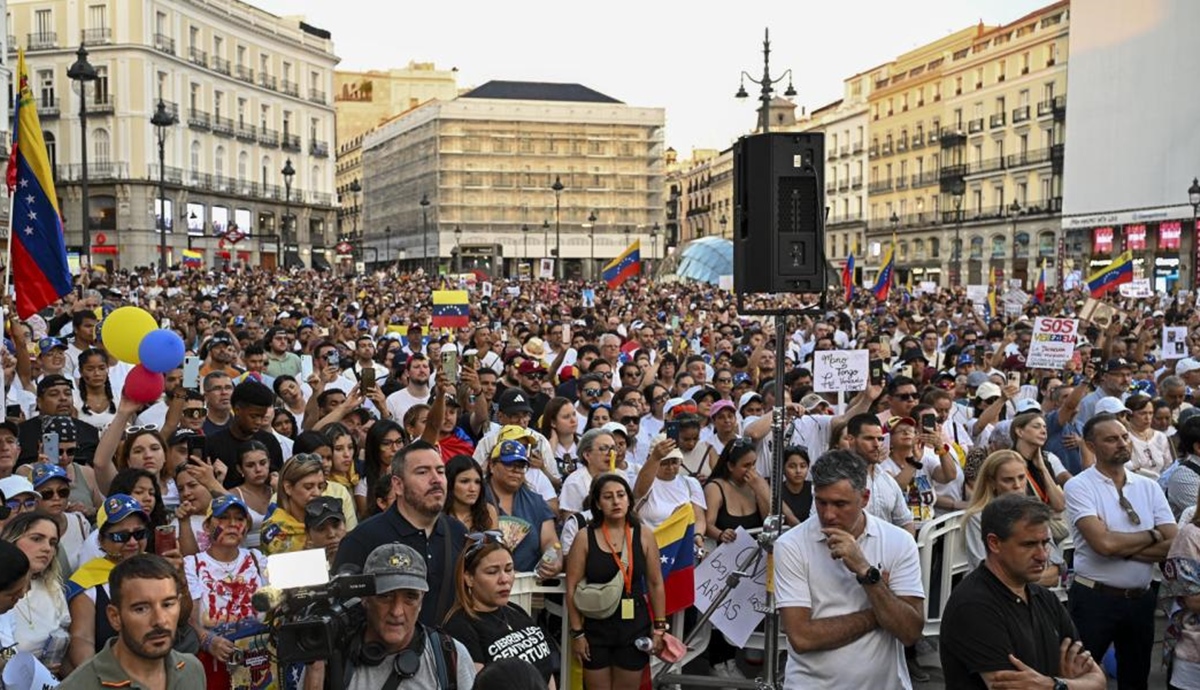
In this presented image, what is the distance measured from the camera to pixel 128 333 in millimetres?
7812

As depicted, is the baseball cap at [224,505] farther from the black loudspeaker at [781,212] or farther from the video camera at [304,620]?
the black loudspeaker at [781,212]

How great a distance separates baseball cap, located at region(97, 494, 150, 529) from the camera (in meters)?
4.83

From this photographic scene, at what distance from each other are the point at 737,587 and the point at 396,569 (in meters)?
3.09

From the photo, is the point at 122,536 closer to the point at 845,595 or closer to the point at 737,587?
the point at 845,595

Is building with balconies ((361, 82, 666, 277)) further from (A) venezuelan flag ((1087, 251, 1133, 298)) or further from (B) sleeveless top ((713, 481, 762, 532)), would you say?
(B) sleeveless top ((713, 481, 762, 532))

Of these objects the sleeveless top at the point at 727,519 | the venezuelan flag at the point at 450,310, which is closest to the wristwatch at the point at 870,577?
the sleeveless top at the point at 727,519

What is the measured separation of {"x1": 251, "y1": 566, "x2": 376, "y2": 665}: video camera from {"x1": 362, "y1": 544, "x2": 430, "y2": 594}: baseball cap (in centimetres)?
18

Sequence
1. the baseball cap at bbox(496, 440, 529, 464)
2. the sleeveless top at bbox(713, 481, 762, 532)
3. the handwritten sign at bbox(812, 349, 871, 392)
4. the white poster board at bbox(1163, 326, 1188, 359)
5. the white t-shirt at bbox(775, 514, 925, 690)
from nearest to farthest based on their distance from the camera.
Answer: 1. the white t-shirt at bbox(775, 514, 925, 690)
2. the baseball cap at bbox(496, 440, 529, 464)
3. the sleeveless top at bbox(713, 481, 762, 532)
4. the handwritten sign at bbox(812, 349, 871, 392)
5. the white poster board at bbox(1163, 326, 1188, 359)

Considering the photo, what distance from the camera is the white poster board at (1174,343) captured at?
14.2 metres

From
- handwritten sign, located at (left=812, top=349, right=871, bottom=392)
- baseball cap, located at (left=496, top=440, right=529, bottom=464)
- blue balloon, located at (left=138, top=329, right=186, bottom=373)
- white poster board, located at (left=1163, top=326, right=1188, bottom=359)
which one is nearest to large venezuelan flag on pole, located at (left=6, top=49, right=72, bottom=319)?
blue balloon, located at (left=138, top=329, right=186, bottom=373)

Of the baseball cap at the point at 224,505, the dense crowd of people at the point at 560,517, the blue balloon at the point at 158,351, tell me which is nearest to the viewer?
the dense crowd of people at the point at 560,517

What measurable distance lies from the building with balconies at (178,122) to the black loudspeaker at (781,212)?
4797 centimetres

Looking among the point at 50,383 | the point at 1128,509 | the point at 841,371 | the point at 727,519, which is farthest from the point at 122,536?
the point at 841,371

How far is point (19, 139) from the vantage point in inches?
378
